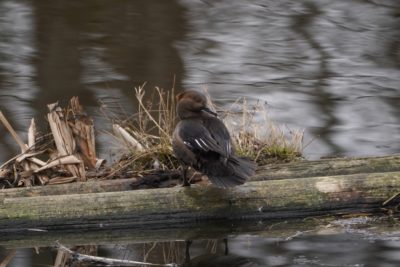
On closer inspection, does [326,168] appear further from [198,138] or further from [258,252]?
[258,252]

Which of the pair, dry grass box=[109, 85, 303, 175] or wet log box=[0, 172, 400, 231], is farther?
dry grass box=[109, 85, 303, 175]

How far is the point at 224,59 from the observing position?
489 inches

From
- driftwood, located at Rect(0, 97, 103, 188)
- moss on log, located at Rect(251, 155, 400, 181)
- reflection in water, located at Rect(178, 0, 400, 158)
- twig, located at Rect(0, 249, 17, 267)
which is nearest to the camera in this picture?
twig, located at Rect(0, 249, 17, 267)

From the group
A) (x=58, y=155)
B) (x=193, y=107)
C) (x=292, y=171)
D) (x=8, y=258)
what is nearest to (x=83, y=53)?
(x=58, y=155)

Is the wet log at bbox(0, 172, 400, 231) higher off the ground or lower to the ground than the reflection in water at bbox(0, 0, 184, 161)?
higher

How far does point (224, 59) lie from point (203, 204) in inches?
227

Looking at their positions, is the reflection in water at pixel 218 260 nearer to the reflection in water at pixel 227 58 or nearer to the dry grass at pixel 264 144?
the dry grass at pixel 264 144

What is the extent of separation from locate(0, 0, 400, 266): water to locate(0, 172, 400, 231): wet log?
1943 millimetres

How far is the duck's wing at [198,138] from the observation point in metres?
6.71

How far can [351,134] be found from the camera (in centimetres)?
972

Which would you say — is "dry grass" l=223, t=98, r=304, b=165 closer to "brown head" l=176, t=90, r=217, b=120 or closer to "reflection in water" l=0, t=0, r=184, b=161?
"brown head" l=176, t=90, r=217, b=120

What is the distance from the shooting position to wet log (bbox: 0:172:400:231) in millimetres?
6734

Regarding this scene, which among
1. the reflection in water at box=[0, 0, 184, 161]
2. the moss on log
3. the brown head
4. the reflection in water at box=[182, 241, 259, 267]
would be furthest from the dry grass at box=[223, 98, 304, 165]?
the reflection in water at box=[0, 0, 184, 161]

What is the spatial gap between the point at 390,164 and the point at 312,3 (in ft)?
24.9
